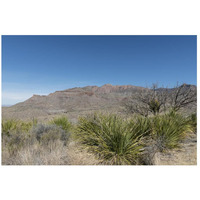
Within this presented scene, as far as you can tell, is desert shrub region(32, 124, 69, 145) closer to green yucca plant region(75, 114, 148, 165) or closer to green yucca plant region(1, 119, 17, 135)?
green yucca plant region(1, 119, 17, 135)

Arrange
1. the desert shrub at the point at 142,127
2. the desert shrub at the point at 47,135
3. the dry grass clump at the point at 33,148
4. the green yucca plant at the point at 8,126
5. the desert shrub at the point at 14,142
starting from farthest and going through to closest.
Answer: the green yucca plant at the point at 8,126 → the desert shrub at the point at 47,135 → the desert shrub at the point at 142,127 → the desert shrub at the point at 14,142 → the dry grass clump at the point at 33,148

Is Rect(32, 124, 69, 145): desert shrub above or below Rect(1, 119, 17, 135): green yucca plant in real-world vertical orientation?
below

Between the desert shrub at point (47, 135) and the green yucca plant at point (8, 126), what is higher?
the green yucca plant at point (8, 126)

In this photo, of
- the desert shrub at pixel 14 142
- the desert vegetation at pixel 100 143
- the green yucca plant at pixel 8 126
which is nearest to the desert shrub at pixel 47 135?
the desert vegetation at pixel 100 143

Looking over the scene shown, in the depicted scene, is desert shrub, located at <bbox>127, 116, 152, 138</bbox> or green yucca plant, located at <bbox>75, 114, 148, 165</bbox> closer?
green yucca plant, located at <bbox>75, 114, 148, 165</bbox>

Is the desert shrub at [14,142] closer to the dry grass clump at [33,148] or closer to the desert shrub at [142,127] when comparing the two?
the dry grass clump at [33,148]

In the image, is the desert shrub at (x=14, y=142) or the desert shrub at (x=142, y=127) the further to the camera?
the desert shrub at (x=142, y=127)

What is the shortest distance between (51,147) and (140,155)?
2.60m

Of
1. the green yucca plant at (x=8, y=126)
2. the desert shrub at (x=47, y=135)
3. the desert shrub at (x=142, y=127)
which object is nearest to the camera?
the desert shrub at (x=142, y=127)

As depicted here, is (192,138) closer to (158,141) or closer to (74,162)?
(158,141)

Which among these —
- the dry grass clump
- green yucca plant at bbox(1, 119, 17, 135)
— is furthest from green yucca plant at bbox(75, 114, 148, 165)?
green yucca plant at bbox(1, 119, 17, 135)

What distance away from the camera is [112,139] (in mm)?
3910

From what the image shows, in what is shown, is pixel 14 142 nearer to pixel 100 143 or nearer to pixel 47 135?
pixel 47 135

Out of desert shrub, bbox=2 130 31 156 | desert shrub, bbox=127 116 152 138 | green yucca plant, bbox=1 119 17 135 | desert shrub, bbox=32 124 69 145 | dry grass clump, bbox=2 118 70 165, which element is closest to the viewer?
dry grass clump, bbox=2 118 70 165
